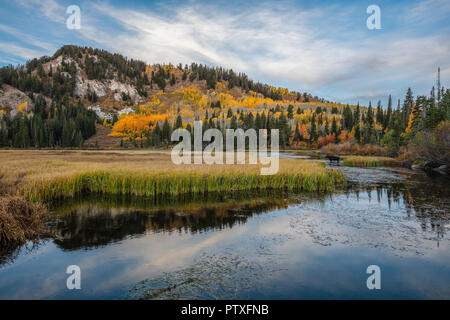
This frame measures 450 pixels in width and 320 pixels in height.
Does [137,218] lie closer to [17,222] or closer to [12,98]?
[17,222]

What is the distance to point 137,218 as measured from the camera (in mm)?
15719

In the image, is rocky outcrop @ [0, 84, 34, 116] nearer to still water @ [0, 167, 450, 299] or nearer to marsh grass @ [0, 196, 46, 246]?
marsh grass @ [0, 196, 46, 246]

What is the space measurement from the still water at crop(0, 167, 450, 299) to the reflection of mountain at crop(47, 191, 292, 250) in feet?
0.19

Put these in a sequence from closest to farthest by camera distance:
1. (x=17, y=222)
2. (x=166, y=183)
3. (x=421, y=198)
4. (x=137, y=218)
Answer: (x=17, y=222)
(x=137, y=218)
(x=421, y=198)
(x=166, y=183)

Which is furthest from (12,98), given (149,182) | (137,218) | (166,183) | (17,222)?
(17,222)

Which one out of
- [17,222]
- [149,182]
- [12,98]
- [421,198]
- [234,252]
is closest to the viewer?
[234,252]

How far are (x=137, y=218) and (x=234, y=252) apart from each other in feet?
23.9

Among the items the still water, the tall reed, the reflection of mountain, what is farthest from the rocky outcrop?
the still water

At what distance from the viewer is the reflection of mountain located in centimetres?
1280

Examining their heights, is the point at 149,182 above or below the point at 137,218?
above

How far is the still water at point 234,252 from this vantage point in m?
8.20

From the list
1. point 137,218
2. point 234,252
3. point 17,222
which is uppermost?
point 17,222

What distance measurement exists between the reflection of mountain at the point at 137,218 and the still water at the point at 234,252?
0.06m
